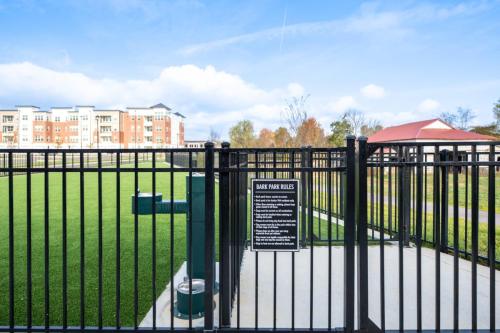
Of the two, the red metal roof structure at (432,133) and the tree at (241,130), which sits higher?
the tree at (241,130)

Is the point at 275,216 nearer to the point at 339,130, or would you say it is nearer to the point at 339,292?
the point at 339,292

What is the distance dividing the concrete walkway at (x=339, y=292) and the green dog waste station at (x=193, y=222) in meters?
0.47

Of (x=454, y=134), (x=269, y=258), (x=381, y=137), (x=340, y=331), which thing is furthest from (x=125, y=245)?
(x=381, y=137)

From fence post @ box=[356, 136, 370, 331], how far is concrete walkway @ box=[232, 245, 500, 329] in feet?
1.40

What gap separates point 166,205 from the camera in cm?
357

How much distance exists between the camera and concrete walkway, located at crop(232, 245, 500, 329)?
3361 mm

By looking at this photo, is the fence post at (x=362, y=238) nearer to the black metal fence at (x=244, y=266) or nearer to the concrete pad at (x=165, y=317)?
the black metal fence at (x=244, y=266)

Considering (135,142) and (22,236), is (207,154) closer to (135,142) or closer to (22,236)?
(22,236)

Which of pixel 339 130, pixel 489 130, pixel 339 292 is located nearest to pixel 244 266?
pixel 339 292

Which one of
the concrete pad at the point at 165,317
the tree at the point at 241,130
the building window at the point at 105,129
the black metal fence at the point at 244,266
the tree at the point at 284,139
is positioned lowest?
the concrete pad at the point at 165,317

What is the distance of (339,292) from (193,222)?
1852 millimetres

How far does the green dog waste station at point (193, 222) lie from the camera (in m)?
3.38

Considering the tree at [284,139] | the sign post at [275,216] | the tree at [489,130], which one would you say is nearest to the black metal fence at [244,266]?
the sign post at [275,216]

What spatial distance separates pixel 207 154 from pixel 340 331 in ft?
6.34
